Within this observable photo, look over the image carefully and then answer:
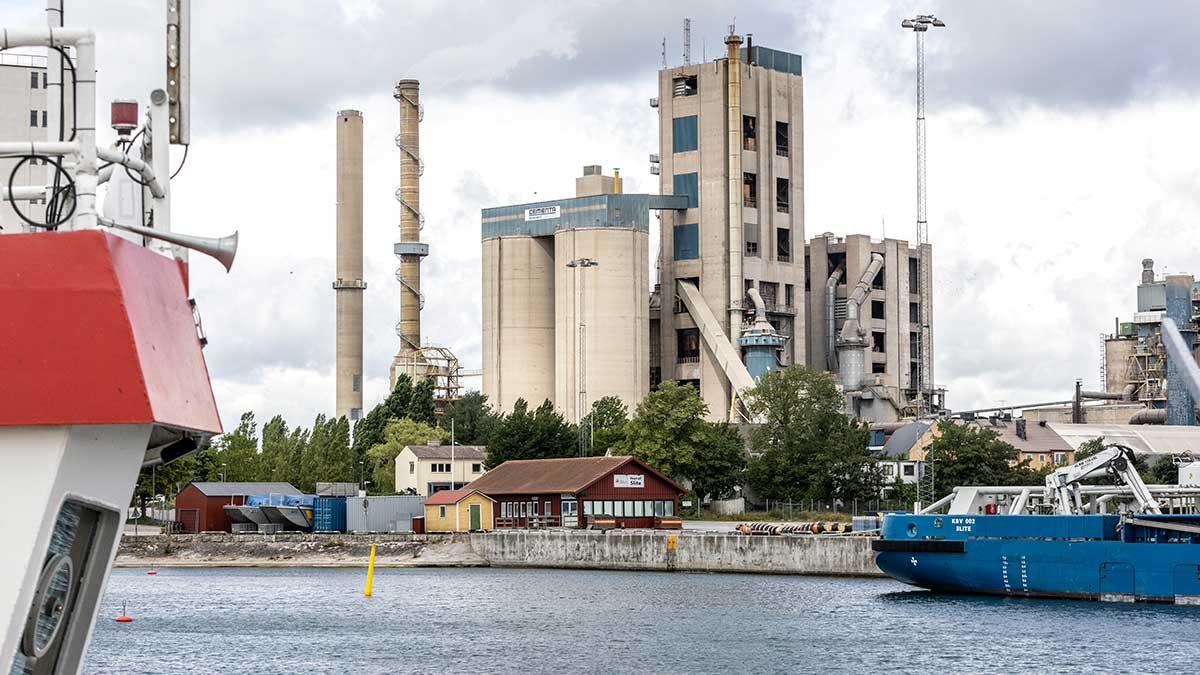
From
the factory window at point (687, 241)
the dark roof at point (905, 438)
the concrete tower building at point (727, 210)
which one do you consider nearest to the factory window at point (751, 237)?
the concrete tower building at point (727, 210)

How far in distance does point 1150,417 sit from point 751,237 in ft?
123

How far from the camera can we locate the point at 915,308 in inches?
5851

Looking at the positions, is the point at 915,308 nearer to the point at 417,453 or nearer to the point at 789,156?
the point at 789,156

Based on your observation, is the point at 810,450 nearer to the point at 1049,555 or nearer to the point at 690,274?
the point at 690,274

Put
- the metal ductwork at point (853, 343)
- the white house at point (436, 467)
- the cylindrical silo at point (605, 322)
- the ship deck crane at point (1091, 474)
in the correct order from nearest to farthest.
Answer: the ship deck crane at point (1091, 474), the white house at point (436, 467), the cylindrical silo at point (605, 322), the metal ductwork at point (853, 343)

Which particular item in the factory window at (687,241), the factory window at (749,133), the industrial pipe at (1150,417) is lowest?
the industrial pipe at (1150,417)

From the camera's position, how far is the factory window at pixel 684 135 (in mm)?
131125

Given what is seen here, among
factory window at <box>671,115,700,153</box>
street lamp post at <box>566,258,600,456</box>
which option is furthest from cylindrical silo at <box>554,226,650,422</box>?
factory window at <box>671,115,700,153</box>

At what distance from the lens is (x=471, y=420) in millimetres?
135500

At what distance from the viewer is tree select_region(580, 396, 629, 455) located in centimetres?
11294

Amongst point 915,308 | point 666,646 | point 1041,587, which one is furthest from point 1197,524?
point 915,308

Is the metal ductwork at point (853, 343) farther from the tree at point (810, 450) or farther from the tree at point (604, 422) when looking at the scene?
the tree at point (810, 450)

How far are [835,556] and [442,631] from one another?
26502 millimetres

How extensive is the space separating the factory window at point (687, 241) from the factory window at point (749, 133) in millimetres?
7125
